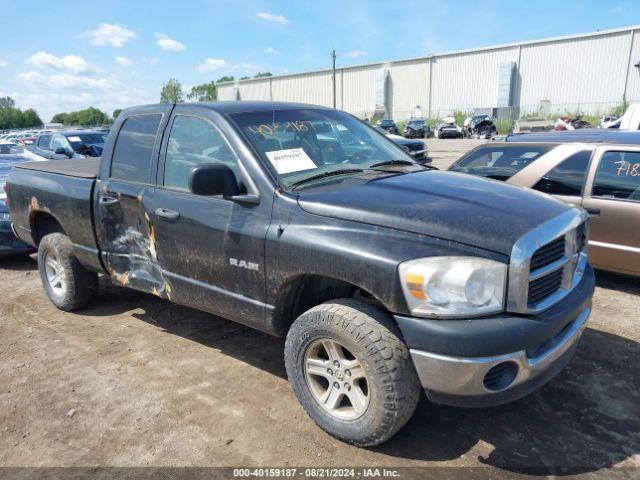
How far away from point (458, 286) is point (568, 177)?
11.6 feet

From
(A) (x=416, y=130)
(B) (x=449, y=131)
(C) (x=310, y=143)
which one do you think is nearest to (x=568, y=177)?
(C) (x=310, y=143)

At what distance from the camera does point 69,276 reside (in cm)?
477

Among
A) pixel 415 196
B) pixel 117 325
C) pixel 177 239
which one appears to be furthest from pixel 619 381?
pixel 117 325

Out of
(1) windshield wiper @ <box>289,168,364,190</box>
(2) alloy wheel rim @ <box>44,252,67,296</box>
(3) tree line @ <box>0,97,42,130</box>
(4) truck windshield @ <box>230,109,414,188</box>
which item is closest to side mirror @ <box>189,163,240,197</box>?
(4) truck windshield @ <box>230,109,414,188</box>

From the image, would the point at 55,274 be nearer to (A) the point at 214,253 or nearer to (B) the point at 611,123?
(A) the point at 214,253

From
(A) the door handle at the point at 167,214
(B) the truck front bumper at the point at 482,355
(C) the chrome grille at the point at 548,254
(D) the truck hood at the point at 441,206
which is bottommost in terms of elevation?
(B) the truck front bumper at the point at 482,355

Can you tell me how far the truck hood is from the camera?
2.48m

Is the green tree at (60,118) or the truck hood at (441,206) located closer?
the truck hood at (441,206)

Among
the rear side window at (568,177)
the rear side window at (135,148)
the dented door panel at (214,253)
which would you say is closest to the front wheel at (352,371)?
the dented door panel at (214,253)

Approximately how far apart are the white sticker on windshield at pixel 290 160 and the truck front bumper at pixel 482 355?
1241 mm

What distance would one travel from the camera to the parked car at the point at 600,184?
4.84 m

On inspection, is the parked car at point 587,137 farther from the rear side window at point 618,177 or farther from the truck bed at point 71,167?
the truck bed at point 71,167

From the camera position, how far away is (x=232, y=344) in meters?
4.17

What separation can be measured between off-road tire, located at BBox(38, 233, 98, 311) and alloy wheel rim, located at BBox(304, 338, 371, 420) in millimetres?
2916
